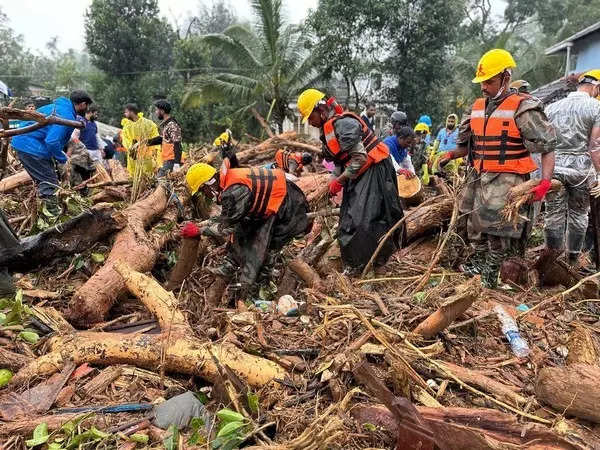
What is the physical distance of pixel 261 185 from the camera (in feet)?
13.4

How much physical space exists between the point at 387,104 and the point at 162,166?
10.1 meters

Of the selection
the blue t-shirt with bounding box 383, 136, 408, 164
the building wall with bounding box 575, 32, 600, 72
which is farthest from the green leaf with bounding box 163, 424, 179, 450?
the building wall with bounding box 575, 32, 600, 72

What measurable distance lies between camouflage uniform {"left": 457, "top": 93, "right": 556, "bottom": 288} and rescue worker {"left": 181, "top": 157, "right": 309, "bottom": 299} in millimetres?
1466

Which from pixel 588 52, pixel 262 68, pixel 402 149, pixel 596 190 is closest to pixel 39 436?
pixel 596 190

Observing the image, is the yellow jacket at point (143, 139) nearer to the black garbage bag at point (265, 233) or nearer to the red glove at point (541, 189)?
the black garbage bag at point (265, 233)

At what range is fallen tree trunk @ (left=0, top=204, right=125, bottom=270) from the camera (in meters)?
4.27

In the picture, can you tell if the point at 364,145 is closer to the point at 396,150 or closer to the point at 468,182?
the point at 468,182

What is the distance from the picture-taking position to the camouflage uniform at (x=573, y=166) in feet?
15.0

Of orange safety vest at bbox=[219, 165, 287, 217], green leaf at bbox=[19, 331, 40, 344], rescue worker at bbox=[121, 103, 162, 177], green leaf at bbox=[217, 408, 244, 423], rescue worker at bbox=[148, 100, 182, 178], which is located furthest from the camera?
rescue worker at bbox=[148, 100, 182, 178]

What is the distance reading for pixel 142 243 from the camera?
4.54 metres

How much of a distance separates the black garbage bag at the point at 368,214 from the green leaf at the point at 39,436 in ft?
8.15

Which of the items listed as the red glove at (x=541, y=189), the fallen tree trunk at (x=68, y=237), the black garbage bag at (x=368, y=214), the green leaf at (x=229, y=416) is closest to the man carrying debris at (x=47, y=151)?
the fallen tree trunk at (x=68, y=237)

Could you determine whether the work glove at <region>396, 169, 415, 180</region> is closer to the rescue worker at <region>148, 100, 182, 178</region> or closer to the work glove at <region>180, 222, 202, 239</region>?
the work glove at <region>180, 222, 202, 239</region>

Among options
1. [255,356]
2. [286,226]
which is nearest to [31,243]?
[286,226]
